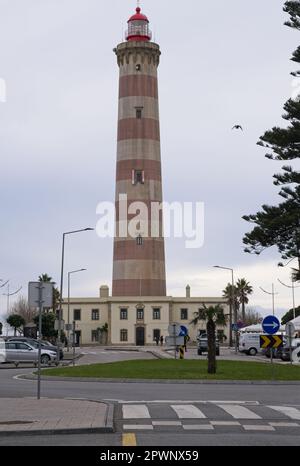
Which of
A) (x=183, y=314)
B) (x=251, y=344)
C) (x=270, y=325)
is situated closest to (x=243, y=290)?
(x=183, y=314)

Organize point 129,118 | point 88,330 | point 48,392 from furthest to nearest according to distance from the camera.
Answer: point 88,330, point 129,118, point 48,392

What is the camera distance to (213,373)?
34.3m

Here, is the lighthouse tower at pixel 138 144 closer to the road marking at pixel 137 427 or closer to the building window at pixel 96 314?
the building window at pixel 96 314

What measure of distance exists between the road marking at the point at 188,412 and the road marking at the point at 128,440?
10.9 feet

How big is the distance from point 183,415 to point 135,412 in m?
1.21

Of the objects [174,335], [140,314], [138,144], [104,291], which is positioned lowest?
[174,335]

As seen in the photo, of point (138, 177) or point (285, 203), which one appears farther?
point (138, 177)

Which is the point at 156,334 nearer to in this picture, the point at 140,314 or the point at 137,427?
the point at 140,314

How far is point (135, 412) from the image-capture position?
58.5 feet

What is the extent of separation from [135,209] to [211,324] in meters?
57.2

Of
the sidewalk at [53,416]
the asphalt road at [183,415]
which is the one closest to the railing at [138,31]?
the asphalt road at [183,415]

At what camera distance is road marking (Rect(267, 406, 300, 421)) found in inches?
676
